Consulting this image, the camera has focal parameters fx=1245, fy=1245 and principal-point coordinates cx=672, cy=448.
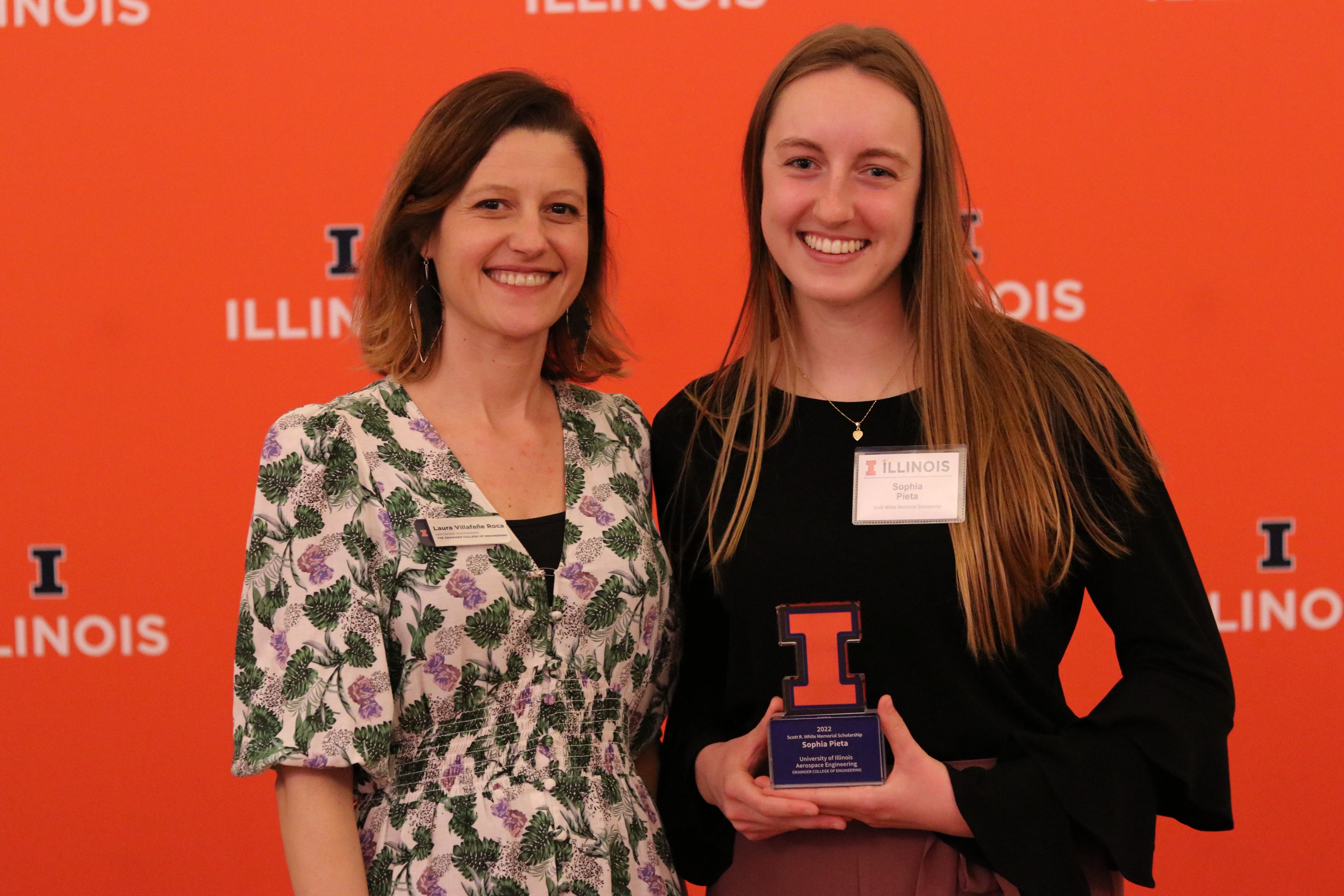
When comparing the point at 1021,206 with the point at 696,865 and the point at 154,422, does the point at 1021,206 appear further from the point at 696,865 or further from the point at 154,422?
the point at 154,422

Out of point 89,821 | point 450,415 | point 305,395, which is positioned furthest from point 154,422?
point 450,415

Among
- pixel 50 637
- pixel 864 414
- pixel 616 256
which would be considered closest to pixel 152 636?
pixel 50 637

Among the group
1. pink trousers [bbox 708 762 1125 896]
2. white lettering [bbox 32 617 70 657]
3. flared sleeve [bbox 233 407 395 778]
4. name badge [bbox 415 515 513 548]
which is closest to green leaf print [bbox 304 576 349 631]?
flared sleeve [bbox 233 407 395 778]

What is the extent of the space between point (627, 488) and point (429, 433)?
29 centimetres

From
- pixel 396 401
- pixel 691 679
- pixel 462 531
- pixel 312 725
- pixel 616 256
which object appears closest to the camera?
pixel 312 725

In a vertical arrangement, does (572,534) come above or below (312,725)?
above

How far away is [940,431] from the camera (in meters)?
1.59

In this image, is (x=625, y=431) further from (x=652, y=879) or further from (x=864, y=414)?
(x=652, y=879)

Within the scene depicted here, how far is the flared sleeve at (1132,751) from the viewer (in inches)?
57.2

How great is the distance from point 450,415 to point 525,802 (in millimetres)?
516

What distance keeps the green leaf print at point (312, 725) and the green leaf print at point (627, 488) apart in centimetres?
49

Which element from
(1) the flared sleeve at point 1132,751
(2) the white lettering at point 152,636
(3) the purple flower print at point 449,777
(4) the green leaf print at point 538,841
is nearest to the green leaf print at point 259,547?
(3) the purple flower print at point 449,777

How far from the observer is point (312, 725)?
55.8 inches

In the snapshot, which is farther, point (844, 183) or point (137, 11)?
point (137, 11)
